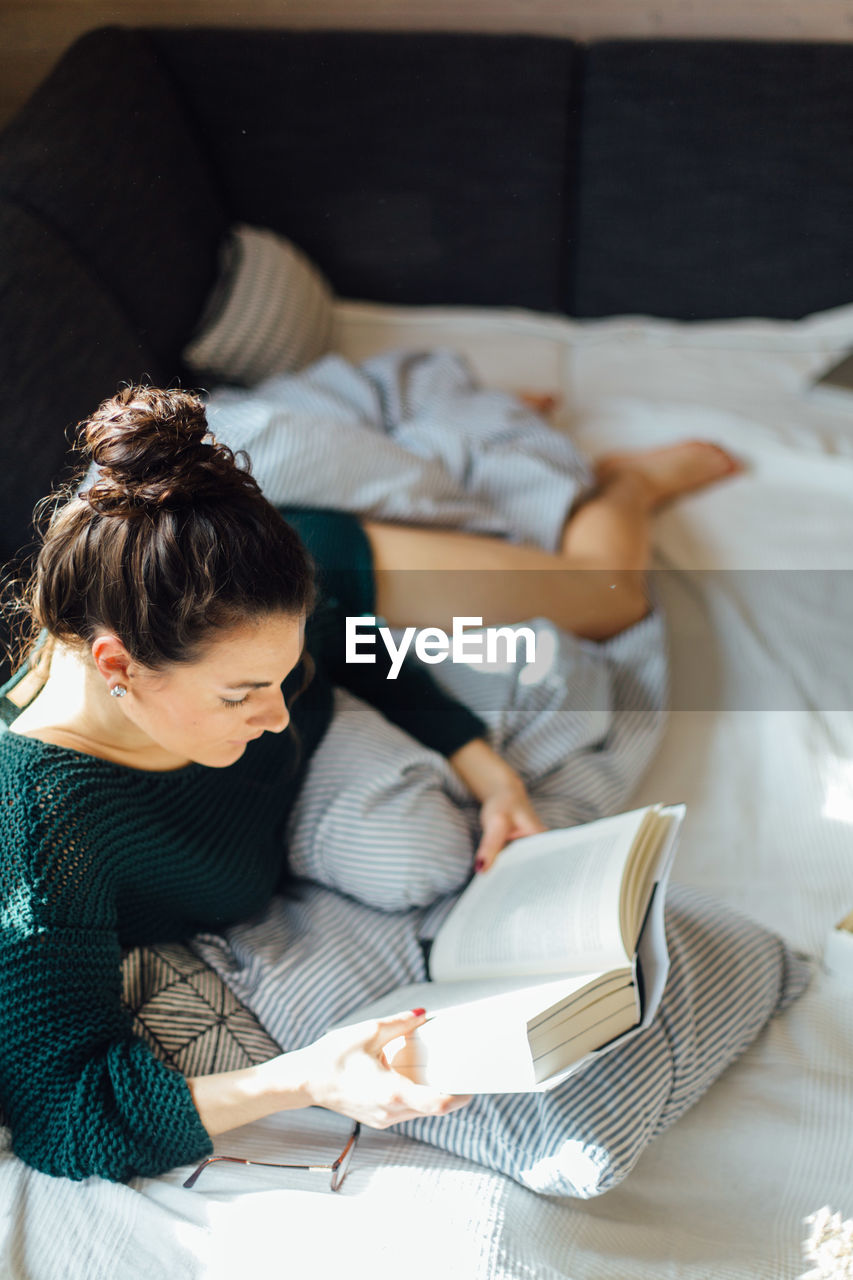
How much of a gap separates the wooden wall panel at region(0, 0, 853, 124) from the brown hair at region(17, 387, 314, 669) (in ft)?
0.92

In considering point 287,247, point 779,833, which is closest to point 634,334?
point 287,247

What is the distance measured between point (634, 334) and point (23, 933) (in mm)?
889

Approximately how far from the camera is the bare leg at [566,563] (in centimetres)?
92

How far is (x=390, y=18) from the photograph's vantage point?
852 mm

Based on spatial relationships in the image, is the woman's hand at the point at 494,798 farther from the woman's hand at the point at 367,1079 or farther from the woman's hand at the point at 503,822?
the woman's hand at the point at 367,1079

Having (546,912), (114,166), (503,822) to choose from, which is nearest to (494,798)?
(503,822)

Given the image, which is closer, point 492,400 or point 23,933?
point 23,933

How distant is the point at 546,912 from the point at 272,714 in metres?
0.22

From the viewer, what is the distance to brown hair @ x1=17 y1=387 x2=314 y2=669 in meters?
0.49

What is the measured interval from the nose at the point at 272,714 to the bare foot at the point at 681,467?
0.66m

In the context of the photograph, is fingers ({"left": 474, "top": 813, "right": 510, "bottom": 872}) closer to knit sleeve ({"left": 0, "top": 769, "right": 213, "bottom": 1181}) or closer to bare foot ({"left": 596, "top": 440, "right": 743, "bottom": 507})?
knit sleeve ({"left": 0, "top": 769, "right": 213, "bottom": 1181})

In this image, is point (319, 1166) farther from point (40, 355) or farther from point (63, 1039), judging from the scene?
point (40, 355)

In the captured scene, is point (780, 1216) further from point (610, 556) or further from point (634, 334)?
point (634, 334)

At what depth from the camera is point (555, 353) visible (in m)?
1.23
